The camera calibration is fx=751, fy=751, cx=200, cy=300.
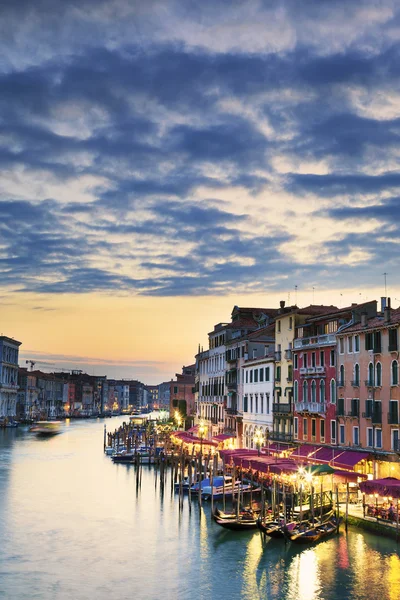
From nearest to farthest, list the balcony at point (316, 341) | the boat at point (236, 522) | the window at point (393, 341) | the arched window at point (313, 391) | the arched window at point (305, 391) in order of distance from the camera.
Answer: the boat at point (236, 522) → the window at point (393, 341) → the balcony at point (316, 341) → the arched window at point (313, 391) → the arched window at point (305, 391)

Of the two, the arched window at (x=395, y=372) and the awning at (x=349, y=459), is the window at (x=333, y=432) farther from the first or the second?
the arched window at (x=395, y=372)

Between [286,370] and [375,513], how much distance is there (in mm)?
21141

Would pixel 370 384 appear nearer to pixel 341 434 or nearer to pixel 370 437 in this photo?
pixel 370 437

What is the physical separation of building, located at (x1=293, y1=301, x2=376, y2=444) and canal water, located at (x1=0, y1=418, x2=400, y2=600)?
359 inches

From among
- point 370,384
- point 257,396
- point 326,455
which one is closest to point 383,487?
point 370,384

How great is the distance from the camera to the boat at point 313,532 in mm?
33188

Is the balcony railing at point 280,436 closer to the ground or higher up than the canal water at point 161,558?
higher up

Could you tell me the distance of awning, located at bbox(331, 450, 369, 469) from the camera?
4043 centimetres

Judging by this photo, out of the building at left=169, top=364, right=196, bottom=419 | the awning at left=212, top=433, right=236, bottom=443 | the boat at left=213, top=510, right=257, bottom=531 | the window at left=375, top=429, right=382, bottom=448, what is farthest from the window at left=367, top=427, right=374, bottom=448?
the building at left=169, top=364, right=196, bottom=419

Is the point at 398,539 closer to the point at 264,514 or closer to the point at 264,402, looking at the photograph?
the point at 264,514

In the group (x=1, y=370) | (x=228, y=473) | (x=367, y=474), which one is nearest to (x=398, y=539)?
(x=367, y=474)

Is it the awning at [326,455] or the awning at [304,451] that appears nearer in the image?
the awning at [326,455]

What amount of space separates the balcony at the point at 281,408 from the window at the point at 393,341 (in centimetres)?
1478

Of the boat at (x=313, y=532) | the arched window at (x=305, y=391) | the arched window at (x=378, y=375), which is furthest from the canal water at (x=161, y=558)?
A: the arched window at (x=305, y=391)
